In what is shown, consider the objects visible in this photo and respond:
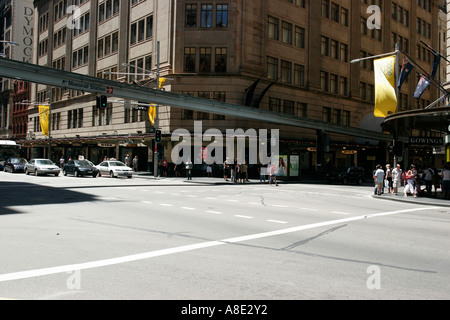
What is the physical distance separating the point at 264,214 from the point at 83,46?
46.4 meters

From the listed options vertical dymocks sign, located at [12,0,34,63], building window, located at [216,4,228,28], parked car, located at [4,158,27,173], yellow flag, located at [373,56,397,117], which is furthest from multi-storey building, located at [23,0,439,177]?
yellow flag, located at [373,56,397,117]

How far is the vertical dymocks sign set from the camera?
212 feet

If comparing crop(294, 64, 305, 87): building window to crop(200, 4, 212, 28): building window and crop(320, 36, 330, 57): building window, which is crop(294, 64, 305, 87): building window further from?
crop(200, 4, 212, 28): building window

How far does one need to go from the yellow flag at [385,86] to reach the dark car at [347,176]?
10.9 m

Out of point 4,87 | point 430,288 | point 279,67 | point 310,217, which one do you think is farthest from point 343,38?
point 4,87

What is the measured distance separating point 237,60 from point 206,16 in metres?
5.10

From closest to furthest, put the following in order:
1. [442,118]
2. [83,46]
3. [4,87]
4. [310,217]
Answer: [310,217] → [442,118] → [83,46] → [4,87]

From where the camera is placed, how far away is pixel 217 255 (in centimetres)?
667

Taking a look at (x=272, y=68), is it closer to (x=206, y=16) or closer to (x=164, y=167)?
(x=206, y=16)

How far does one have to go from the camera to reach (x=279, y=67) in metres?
40.4

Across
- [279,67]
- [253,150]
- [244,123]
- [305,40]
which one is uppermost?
[305,40]

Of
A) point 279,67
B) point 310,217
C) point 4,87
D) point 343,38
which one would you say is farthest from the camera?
point 4,87

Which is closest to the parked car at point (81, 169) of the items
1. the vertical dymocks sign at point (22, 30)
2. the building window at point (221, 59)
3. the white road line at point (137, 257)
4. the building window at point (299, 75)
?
the building window at point (221, 59)
